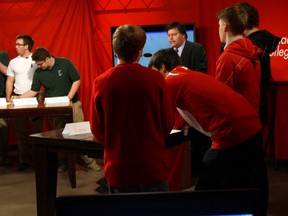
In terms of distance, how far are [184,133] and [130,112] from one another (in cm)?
72

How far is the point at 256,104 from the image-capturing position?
2.29 meters

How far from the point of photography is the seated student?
198cm

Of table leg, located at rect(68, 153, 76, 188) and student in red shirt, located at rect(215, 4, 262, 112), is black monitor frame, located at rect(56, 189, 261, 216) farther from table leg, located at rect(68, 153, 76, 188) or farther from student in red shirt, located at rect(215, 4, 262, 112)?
table leg, located at rect(68, 153, 76, 188)

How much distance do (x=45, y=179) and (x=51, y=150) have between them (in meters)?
0.25

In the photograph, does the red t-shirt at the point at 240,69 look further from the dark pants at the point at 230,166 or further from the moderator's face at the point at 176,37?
the moderator's face at the point at 176,37

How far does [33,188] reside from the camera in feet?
13.8

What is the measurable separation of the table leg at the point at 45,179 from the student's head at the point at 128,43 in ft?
3.72

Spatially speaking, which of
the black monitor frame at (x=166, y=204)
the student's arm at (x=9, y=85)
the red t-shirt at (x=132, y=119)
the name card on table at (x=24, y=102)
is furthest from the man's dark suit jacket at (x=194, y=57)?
the black monitor frame at (x=166, y=204)

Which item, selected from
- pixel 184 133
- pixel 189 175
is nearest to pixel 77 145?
pixel 184 133

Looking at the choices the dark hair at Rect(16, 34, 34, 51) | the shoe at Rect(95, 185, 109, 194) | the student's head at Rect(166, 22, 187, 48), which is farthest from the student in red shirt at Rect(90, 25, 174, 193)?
the dark hair at Rect(16, 34, 34, 51)

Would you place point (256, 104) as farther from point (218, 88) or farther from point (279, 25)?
point (279, 25)

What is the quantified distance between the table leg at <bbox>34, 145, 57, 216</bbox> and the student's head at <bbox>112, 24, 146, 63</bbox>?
1.13 m

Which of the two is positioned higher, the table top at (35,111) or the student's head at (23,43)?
the student's head at (23,43)

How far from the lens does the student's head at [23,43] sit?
5.04m
